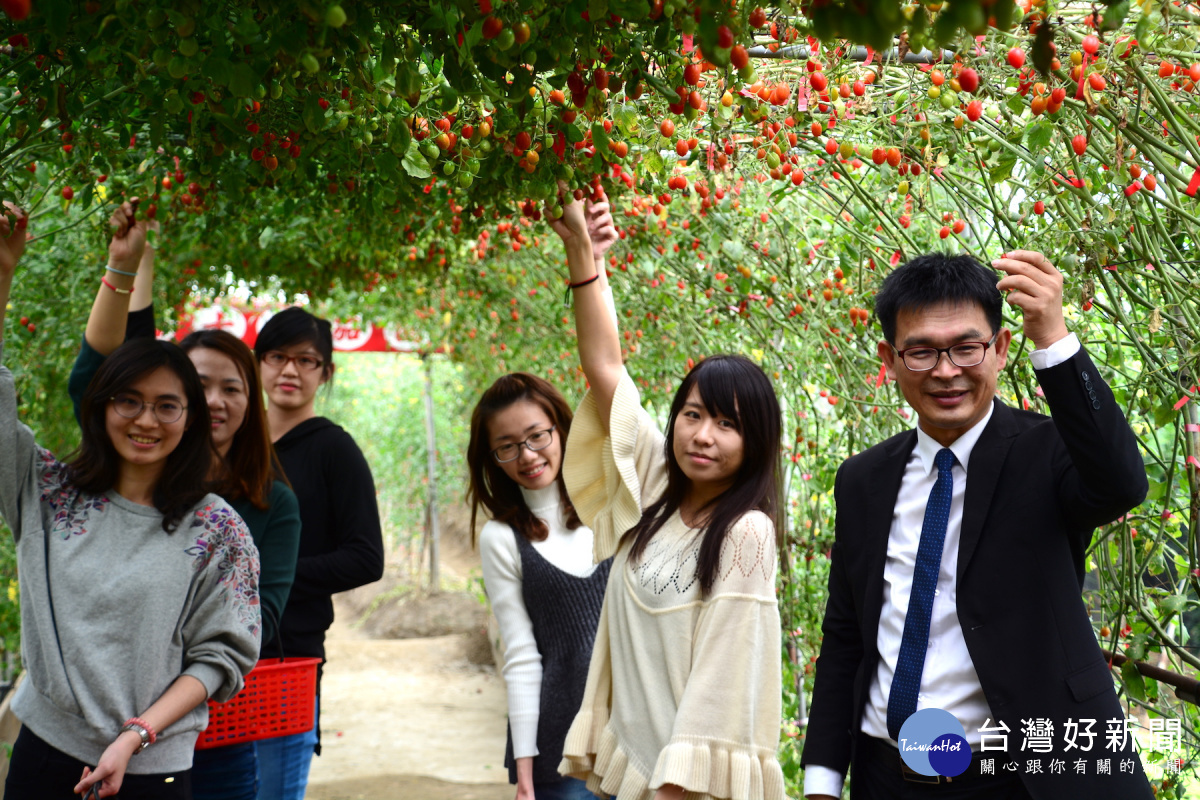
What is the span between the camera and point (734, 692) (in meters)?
1.50

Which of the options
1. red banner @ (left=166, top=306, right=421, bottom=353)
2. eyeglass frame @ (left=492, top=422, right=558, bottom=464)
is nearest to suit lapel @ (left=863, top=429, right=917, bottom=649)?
eyeglass frame @ (left=492, top=422, right=558, bottom=464)

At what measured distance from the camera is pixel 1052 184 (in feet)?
5.88

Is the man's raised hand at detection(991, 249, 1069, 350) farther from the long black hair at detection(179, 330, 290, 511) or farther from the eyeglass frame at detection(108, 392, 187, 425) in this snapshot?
the long black hair at detection(179, 330, 290, 511)

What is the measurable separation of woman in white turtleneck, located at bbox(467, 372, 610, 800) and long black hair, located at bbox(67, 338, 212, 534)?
57cm

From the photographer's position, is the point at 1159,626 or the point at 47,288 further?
the point at 47,288

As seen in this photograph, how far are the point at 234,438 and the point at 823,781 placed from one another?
4.71 feet

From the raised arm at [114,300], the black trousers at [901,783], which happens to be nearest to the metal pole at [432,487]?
the raised arm at [114,300]

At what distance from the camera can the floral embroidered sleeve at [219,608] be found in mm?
1746

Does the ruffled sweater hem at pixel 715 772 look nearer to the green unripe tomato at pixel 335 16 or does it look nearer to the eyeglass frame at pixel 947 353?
the eyeglass frame at pixel 947 353

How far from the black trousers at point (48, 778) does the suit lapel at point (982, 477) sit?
136 cm

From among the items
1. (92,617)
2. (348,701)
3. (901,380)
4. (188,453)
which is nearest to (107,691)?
(92,617)

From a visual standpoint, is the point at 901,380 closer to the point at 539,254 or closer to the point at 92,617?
the point at 92,617

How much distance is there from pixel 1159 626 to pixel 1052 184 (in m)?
0.93

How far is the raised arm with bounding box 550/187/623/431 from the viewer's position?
181cm
